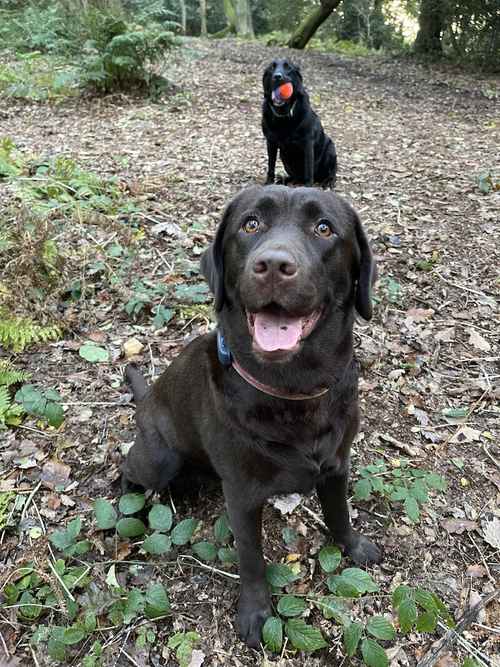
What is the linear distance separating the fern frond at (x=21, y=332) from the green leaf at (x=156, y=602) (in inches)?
80.1

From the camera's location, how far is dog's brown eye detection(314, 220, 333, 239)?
1.98 meters

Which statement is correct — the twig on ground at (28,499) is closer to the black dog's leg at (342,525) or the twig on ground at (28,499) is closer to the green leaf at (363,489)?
the black dog's leg at (342,525)

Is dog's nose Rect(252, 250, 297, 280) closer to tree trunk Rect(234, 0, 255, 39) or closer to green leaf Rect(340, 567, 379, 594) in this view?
green leaf Rect(340, 567, 379, 594)

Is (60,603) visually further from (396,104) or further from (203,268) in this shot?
(396,104)

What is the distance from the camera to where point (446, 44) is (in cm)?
1386

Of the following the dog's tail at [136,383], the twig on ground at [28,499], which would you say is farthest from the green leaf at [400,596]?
the twig on ground at [28,499]

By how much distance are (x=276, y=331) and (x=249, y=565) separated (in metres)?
1.09

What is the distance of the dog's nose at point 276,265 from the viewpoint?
5.48 feet

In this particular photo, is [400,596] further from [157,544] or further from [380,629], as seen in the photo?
[157,544]

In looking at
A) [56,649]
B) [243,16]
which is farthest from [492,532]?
[243,16]

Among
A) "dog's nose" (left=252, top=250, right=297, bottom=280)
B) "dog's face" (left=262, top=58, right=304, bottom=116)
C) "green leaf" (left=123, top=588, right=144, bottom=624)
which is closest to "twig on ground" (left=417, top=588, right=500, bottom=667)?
"green leaf" (left=123, top=588, right=144, bottom=624)

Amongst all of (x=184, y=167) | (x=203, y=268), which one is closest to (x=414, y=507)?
(x=203, y=268)

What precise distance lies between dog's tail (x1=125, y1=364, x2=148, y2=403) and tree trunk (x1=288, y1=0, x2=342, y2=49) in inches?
641

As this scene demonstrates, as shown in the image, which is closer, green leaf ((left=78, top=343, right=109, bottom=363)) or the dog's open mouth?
the dog's open mouth
